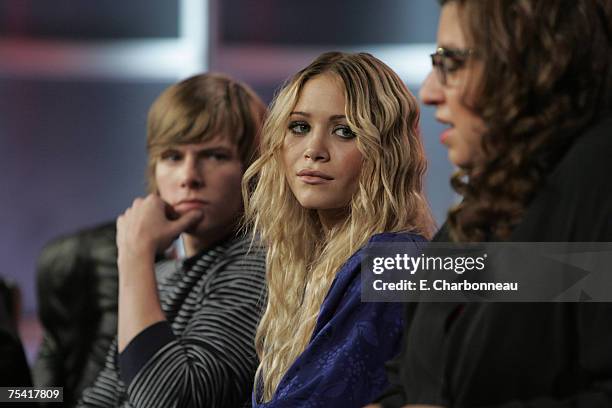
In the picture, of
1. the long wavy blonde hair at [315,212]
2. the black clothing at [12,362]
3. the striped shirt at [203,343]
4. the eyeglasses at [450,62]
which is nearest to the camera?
the eyeglasses at [450,62]

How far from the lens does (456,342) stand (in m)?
1.12

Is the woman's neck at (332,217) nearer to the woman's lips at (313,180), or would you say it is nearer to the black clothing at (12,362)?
the woman's lips at (313,180)

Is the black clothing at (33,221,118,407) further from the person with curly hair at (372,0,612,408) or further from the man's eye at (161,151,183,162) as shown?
the person with curly hair at (372,0,612,408)

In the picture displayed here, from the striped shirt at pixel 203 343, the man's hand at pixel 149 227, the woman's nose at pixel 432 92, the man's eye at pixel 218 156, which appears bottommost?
the striped shirt at pixel 203 343

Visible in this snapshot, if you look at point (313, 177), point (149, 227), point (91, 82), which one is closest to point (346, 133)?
point (313, 177)

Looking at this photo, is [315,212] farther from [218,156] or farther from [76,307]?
[76,307]

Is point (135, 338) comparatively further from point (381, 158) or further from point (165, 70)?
point (165, 70)

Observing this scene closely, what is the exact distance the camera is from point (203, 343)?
6.21 feet

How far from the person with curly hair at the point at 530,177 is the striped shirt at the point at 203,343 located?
0.76 m

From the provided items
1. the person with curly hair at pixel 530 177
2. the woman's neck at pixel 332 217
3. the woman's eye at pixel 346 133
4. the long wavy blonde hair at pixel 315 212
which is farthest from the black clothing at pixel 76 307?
the person with curly hair at pixel 530 177

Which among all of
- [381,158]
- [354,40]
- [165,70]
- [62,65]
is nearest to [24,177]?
[62,65]

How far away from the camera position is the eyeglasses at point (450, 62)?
1.16 m

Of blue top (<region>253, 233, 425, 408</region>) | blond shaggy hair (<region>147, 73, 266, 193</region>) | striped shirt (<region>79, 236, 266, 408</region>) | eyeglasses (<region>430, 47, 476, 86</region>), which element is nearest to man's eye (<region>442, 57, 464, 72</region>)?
eyeglasses (<region>430, 47, 476, 86</region>)

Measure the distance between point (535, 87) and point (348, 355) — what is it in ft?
1.87
